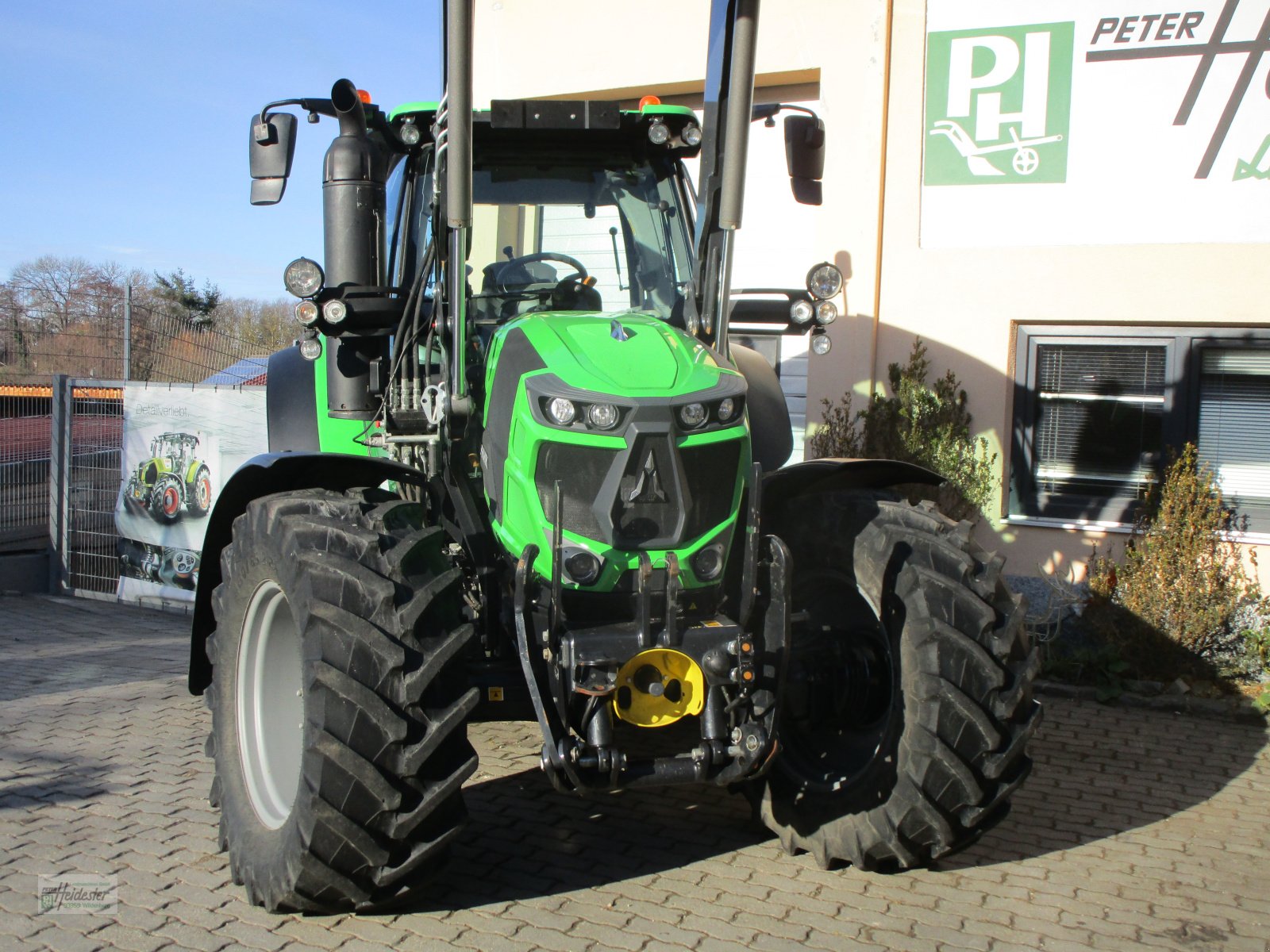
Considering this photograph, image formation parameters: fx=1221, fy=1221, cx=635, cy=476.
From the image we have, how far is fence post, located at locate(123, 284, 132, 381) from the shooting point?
35.0ft

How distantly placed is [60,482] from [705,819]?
7.87 meters

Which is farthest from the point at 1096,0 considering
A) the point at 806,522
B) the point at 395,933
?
the point at 395,933

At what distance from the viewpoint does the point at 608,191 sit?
5.29 m

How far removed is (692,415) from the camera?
402 cm

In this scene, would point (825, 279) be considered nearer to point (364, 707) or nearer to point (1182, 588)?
point (364, 707)

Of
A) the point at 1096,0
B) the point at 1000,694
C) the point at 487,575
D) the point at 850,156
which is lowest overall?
the point at 1000,694

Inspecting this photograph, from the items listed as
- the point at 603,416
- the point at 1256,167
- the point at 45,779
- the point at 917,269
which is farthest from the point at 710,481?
the point at 1256,167

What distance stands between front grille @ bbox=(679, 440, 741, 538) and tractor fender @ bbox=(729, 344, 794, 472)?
0.81m

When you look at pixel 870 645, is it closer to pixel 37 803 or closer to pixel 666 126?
pixel 666 126

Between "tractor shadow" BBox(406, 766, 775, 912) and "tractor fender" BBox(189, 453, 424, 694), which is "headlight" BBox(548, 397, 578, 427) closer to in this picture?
"tractor fender" BBox(189, 453, 424, 694)

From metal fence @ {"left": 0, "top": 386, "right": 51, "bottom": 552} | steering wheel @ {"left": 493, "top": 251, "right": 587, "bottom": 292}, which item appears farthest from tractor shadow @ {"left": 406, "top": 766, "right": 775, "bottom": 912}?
metal fence @ {"left": 0, "top": 386, "right": 51, "bottom": 552}

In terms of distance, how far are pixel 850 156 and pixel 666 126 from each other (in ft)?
12.6

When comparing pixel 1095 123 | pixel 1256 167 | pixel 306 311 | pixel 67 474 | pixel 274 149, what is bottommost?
pixel 67 474

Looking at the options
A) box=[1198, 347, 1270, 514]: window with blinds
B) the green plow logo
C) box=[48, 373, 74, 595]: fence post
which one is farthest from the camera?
box=[48, 373, 74, 595]: fence post
